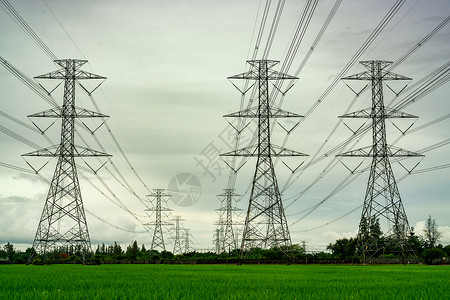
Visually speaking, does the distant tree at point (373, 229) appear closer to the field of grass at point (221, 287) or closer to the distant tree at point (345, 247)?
the distant tree at point (345, 247)

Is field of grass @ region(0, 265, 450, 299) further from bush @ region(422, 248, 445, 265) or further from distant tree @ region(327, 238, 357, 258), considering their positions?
distant tree @ region(327, 238, 357, 258)

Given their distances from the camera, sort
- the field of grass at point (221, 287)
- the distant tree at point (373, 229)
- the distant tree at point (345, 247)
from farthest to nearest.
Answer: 1. the distant tree at point (345, 247)
2. the distant tree at point (373, 229)
3. the field of grass at point (221, 287)

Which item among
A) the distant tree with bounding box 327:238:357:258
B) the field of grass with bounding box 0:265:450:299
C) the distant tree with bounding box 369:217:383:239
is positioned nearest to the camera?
the field of grass with bounding box 0:265:450:299

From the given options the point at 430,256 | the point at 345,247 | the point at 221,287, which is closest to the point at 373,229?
the point at 430,256

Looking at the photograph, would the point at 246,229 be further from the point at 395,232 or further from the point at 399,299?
the point at 399,299

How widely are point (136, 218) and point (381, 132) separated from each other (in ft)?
169

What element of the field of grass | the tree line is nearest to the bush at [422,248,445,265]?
the tree line

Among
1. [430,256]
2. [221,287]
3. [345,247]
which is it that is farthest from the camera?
[345,247]

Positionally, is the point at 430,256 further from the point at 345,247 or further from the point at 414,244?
the point at 345,247

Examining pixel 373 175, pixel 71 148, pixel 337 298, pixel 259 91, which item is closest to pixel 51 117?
pixel 71 148

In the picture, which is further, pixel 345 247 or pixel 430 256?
pixel 345 247

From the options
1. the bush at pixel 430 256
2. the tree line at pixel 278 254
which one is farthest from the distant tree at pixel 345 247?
the bush at pixel 430 256

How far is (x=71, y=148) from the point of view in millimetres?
62062

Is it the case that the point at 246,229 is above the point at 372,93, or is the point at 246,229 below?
below
